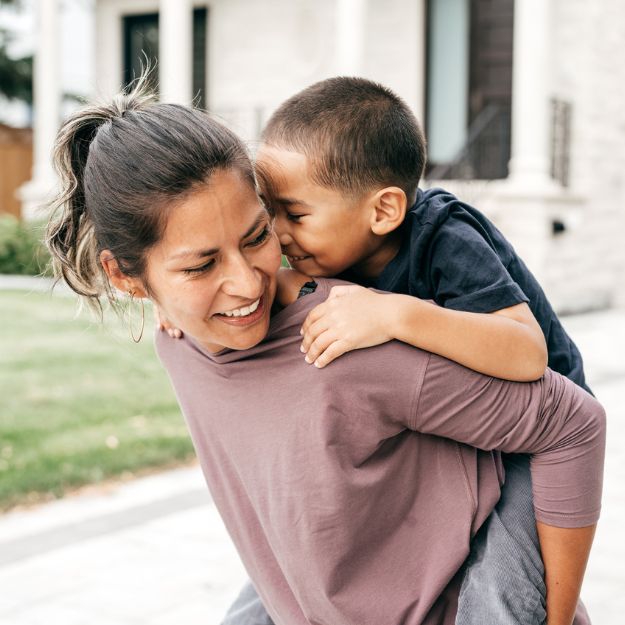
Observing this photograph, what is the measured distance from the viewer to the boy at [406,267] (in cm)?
163

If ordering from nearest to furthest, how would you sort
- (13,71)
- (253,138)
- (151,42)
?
1. (253,138)
2. (151,42)
3. (13,71)

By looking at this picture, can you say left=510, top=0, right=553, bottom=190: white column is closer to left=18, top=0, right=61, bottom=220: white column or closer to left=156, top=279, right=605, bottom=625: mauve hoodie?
left=18, top=0, right=61, bottom=220: white column

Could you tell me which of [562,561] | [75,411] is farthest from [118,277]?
[75,411]

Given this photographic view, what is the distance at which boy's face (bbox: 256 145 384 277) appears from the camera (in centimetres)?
195

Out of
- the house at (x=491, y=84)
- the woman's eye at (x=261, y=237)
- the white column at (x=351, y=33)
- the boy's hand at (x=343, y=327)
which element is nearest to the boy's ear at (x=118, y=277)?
the woman's eye at (x=261, y=237)

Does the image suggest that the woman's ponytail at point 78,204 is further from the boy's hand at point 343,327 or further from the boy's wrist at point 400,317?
the boy's wrist at point 400,317

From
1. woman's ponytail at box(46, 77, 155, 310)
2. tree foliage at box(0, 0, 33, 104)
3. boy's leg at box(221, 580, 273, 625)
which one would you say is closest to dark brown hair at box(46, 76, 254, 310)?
woman's ponytail at box(46, 77, 155, 310)

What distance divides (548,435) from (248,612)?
2.74 feet

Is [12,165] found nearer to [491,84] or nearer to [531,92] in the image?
[491,84]

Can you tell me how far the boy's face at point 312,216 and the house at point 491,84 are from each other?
10.7 m

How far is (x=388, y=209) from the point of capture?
6.39 feet

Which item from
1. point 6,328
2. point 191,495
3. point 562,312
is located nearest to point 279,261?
point 191,495

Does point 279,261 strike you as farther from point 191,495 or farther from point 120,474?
point 120,474

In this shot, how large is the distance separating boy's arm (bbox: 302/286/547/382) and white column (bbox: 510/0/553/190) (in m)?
11.3
